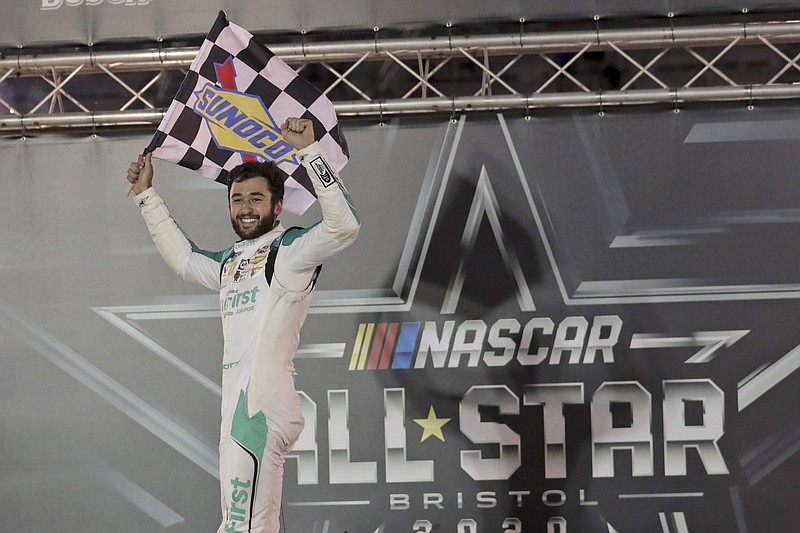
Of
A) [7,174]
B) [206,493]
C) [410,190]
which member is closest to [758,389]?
[410,190]

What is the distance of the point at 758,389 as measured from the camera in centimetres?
419

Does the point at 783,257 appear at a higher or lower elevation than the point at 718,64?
lower

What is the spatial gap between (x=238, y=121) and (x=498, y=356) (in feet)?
5.47

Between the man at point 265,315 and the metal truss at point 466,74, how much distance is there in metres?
1.44

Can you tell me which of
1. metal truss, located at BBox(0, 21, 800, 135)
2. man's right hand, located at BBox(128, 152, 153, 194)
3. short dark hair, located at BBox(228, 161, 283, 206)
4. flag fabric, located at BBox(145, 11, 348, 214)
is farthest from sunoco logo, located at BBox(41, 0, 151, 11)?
short dark hair, located at BBox(228, 161, 283, 206)

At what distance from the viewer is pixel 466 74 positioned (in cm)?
441

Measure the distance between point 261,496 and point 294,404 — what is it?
0.97ft

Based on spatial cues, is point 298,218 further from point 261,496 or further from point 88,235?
point 261,496

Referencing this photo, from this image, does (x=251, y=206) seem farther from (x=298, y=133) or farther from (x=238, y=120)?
(x=238, y=120)

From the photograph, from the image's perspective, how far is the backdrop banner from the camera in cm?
420

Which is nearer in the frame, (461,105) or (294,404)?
(294,404)

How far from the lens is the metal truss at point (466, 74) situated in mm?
4152

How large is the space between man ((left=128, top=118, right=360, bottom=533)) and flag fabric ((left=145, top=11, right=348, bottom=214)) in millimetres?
445

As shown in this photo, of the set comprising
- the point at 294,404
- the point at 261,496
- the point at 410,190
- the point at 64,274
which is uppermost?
the point at 410,190
